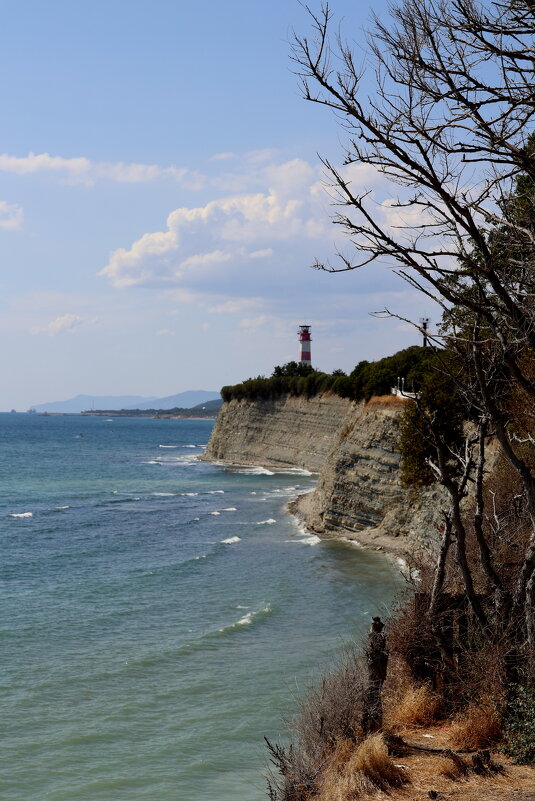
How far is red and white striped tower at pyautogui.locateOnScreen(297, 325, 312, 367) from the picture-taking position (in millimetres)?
98938

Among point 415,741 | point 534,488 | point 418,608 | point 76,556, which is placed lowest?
point 76,556

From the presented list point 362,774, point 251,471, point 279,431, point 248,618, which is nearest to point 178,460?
point 279,431

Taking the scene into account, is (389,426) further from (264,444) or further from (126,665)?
(264,444)

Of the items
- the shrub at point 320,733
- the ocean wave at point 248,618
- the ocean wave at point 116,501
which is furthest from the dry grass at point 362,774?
the ocean wave at point 116,501

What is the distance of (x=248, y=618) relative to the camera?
24.6 metres

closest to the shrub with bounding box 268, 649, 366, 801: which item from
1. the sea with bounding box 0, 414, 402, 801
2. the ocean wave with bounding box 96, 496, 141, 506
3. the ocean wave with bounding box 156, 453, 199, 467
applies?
the sea with bounding box 0, 414, 402, 801

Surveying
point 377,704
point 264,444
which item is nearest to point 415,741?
point 377,704

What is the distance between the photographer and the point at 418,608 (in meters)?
12.5

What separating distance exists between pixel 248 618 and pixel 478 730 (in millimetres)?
15116

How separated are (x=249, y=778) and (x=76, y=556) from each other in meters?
23.5

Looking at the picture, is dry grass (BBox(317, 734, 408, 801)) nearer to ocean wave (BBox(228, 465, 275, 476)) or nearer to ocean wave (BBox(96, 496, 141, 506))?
ocean wave (BBox(96, 496, 141, 506))

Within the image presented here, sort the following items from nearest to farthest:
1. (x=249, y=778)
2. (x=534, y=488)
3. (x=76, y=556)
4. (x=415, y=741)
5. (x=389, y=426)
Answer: (x=534, y=488)
(x=415, y=741)
(x=249, y=778)
(x=76, y=556)
(x=389, y=426)

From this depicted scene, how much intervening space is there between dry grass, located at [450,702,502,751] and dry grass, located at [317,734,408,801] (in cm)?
114

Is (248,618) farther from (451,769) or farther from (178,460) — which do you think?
(178,460)
